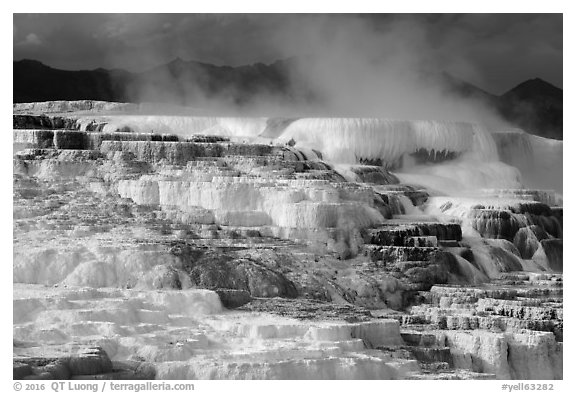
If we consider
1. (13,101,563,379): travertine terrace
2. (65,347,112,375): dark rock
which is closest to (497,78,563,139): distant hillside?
(13,101,563,379): travertine terrace

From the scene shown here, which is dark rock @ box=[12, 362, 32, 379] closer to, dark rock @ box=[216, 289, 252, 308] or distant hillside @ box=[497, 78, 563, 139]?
dark rock @ box=[216, 289, 252, 308]

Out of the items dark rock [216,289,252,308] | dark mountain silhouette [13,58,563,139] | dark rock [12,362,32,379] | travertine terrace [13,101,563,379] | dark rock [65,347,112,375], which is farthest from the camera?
dark mountain silhouette [13,58,563,139]

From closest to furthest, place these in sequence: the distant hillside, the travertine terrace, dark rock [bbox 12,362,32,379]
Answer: dark rock [bbox 12,362,32,379] → the travertine terrace → the distant hillside

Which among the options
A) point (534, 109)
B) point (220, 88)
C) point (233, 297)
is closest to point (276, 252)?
point (233, 297)

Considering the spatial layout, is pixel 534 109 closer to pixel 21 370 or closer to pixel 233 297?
pixel 233 297

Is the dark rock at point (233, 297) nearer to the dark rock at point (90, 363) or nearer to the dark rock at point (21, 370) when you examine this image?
the dark rock at point (90, 363)

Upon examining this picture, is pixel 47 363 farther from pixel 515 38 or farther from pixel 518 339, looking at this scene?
pixel 515 38

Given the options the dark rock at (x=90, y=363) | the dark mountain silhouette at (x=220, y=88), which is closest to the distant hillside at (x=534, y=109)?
the dark mountain silhouette at (x=220, y=88)
